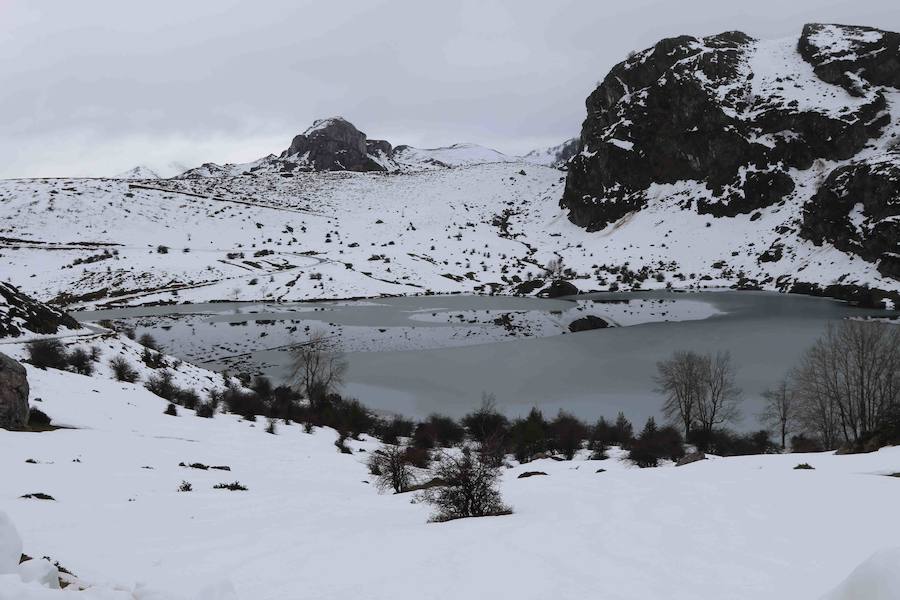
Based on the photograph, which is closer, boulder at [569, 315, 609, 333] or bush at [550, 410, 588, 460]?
bush at [550, 410, 588, 460]

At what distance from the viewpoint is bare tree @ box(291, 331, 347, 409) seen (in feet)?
124

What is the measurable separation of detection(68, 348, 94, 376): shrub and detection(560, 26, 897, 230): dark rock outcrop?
97.6 meters

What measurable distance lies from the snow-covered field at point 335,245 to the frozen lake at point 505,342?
9846mm

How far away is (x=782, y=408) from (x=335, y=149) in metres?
172

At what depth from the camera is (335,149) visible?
180875 mm

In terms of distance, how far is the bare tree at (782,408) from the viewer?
33.8m

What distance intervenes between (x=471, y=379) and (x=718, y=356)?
19.2 meters

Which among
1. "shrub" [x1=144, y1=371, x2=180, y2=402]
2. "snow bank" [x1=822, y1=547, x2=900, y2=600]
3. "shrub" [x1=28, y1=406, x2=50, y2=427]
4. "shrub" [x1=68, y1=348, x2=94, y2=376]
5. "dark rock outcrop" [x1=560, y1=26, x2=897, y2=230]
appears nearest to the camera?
"snow bank" [x1=822, y1=547, x2=900, y2=600]

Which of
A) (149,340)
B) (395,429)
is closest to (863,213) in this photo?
(395,429)

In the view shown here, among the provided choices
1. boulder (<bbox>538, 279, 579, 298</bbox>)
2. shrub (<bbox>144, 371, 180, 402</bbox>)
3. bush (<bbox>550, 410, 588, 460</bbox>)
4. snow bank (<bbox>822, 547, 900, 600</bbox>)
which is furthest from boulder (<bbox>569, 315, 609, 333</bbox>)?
snow bank (<bbox>822, 547, 900, 600</bbox>)

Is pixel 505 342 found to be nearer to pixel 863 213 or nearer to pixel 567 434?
pixel 567 434

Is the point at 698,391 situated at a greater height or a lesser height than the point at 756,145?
lesser

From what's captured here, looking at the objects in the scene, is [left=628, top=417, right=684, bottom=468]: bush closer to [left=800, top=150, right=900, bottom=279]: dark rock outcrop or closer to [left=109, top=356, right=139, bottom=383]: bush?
[left=109, top=356, right=139, bottom=383]: bush

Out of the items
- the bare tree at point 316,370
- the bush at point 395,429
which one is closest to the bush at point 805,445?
the bush at point 395,429
